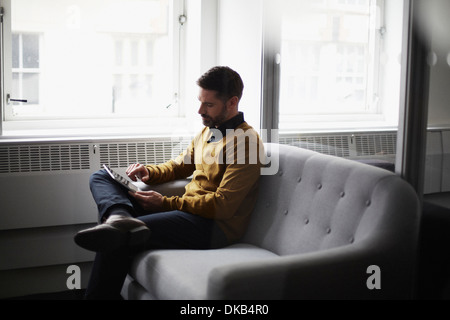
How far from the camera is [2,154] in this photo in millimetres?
3125

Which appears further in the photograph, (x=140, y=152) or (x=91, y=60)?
(x=91, y=60)

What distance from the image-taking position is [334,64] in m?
2.75

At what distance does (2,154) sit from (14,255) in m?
0.56

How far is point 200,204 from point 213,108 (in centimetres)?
47

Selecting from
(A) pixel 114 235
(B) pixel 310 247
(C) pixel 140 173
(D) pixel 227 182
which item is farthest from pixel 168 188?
(B) pixel 310 247

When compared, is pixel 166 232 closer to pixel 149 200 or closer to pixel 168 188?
pixel 149 200

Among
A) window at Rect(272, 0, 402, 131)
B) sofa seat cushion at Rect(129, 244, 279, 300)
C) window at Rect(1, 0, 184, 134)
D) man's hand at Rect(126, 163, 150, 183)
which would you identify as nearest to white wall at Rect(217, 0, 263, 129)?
window at Rect(272, 0, 402, 131)

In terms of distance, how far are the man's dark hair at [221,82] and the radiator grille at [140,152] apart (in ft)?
2.83

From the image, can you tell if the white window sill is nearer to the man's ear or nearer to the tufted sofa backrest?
the man's ear

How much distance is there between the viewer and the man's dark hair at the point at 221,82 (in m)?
2.69

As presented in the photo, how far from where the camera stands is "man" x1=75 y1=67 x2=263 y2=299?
2383mm

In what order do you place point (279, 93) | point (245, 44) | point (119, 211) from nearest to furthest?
1. point (119, 211)
2. point (279, 93)
3. point (245, 44)

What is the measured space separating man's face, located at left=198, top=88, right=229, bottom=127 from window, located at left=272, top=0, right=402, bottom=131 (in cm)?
47

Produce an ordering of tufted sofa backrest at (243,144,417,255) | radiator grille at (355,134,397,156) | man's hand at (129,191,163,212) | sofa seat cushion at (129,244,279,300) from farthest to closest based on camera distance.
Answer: man's hand at (129,191,163,212) < radiator grille at (355,134,397,156) < sofa seat cushion at (129,244,279,300) < tufted sofa backrest at (243,144,417,255)
